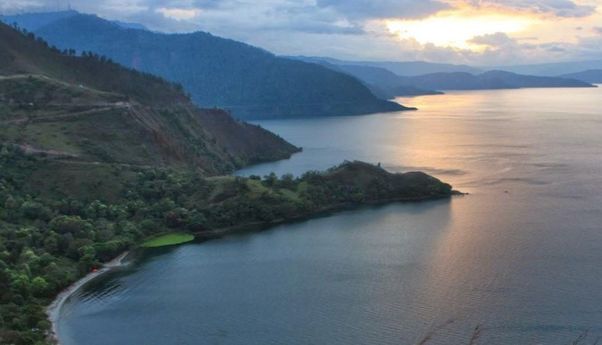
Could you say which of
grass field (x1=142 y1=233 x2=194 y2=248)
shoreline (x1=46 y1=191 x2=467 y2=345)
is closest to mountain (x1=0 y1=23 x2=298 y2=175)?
grass field (x1=142 y1=233 x2=194 y2=248)

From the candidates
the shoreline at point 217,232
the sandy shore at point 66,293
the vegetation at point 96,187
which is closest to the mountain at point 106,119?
the vegetation at point 96,187

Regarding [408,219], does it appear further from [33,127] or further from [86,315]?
[33,127]

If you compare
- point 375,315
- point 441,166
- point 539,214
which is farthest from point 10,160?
point 441,166

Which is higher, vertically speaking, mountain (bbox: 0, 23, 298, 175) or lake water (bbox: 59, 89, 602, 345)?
mountain (bbox: 0, 23, 298, 175)

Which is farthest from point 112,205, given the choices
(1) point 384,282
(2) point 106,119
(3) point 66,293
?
(1) point 384,282

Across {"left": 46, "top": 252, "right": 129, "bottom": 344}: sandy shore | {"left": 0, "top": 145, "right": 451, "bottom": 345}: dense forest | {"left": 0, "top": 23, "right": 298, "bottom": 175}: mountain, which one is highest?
{"left": 0, "top": 23, "right": 298, "bottom": 175}: mountain

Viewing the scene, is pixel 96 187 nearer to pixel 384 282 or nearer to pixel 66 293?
pixel 66 293

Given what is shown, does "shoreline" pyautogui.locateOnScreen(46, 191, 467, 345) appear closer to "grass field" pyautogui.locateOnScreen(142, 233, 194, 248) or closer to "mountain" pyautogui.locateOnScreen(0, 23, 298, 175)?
"grass field" pyautogui.locateOnScreen(142, 233, 194, 248)
